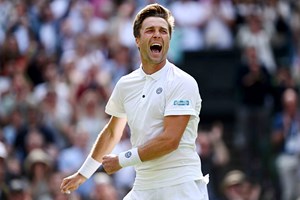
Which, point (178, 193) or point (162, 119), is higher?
point (162, 119)

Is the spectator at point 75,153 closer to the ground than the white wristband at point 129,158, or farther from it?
closer to the ground

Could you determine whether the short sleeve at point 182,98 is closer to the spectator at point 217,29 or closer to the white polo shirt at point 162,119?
the white polo shirt at point 162,119

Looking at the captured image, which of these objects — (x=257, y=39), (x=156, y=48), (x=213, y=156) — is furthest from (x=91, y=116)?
(x=156, y=48)

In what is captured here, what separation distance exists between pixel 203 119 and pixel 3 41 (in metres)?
3.83

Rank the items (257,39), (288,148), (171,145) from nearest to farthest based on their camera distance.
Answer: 1. (171,145)
2. (288,148)
3. (257,39)

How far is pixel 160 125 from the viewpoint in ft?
31.2

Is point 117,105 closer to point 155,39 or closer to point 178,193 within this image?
point 155,39

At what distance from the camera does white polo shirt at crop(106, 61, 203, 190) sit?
9461 mm

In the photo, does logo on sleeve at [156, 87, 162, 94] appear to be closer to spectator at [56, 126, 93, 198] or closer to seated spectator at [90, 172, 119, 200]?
seated spectator at [90, 172, 119, 200]

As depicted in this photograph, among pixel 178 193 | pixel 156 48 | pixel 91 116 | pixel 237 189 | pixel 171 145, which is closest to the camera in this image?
pixel 171 145

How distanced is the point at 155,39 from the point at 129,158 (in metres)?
1.02

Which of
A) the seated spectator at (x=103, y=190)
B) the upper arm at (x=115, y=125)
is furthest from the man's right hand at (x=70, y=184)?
the seated spectator at (x=103, y=190)

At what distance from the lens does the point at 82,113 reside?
17.9 meters

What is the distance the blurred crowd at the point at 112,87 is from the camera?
1682 centimetres
